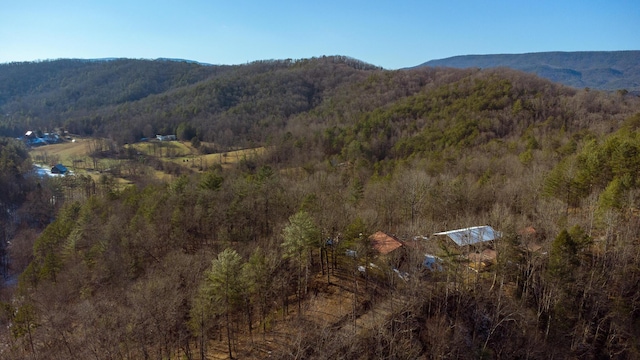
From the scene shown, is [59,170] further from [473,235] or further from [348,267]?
[473,235]

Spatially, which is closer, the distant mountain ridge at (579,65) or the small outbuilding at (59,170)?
the small outbuilding at (59,170)

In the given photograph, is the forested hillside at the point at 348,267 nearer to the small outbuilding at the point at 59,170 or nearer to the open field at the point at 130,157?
the open field at the point at 130,157

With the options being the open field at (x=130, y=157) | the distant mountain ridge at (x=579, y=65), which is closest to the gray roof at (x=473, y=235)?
the open field at (x=130, y=157)

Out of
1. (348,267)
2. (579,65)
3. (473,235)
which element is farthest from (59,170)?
(579,65)

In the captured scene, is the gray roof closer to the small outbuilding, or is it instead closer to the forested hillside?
the forested hillside

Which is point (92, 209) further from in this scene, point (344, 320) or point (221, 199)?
point (344, 320)

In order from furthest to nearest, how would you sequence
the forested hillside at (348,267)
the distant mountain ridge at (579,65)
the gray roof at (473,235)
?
the distant mountain ridge at (579,65)
the gray roof at (473,235)
the forested hillside at (348,267)

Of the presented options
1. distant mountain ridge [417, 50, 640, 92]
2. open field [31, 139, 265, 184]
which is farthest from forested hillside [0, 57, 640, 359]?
distant mountain ridge [417, 50, 640, 92]
